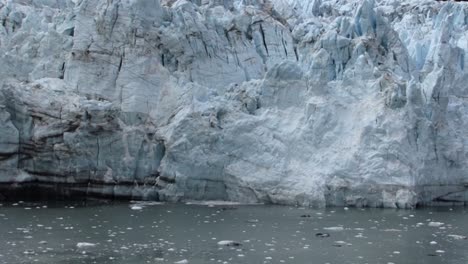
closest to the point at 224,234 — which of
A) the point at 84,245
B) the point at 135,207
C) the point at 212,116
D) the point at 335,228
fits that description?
the point at 335,228

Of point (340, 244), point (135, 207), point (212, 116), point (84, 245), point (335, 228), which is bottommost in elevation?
point (84, 245)

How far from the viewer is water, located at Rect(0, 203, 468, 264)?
8117mm

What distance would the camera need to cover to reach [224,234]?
30.8ft

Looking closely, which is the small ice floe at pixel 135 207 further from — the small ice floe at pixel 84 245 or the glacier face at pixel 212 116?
the small ice floe at pixel 84 245

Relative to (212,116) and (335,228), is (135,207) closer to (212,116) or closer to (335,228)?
(212,116)

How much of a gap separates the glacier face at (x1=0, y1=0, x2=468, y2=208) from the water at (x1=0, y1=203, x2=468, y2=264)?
55cm

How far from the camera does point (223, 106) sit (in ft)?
40.4

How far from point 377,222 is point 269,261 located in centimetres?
285

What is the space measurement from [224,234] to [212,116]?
3.17 meters

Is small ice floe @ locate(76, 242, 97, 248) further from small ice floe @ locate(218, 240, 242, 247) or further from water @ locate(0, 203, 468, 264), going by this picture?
small ice floe @ locate(218, 240, 242, 247)

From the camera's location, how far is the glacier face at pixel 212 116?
11773mm

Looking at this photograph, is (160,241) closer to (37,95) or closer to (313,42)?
(37,95)

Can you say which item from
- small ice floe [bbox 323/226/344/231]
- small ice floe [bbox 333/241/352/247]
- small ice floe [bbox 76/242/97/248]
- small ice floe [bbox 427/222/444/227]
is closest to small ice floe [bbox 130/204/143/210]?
small ice floe [bbox 76/242/97/248]

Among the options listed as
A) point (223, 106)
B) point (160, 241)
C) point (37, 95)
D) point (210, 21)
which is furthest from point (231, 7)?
point (160, 241)
